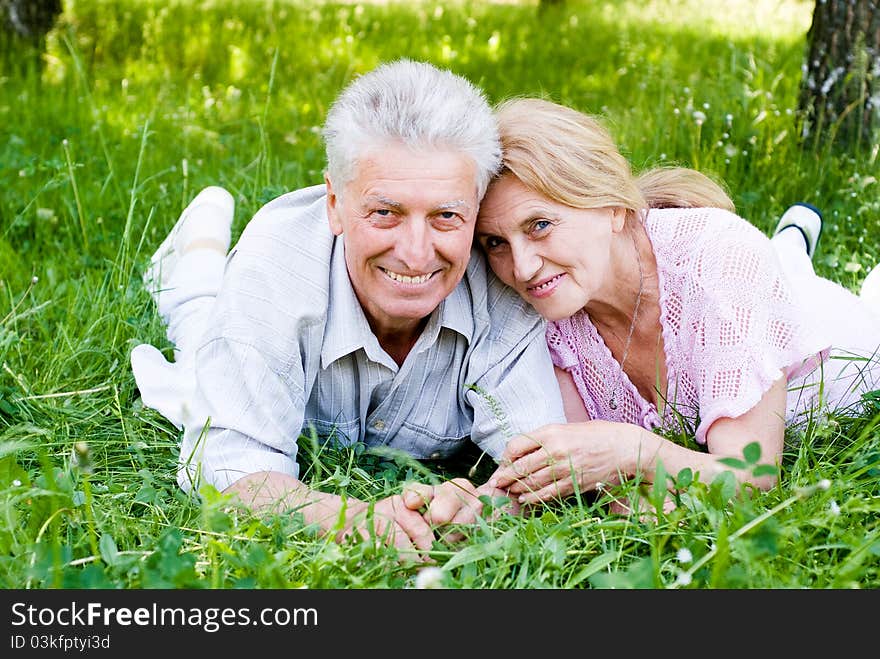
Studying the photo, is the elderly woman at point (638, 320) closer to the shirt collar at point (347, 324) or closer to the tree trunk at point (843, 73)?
the shirt collar at point (347, 324)

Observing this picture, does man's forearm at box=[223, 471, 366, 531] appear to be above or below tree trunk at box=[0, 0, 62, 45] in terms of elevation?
below

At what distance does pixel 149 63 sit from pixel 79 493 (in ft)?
18.0

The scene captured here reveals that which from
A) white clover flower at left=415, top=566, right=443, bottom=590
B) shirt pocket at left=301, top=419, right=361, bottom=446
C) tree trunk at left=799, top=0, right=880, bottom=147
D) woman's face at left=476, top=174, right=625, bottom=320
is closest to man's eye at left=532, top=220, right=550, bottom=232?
woman's face at left=476, top=174, right=625, bottom=320

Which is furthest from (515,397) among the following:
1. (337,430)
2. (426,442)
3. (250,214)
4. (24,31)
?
(24,31)

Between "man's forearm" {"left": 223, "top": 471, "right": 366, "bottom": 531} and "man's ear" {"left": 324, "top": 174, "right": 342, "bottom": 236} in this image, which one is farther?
"man's ear" {"left": 324, "top": 174, "right": 342, "bottom": 236}

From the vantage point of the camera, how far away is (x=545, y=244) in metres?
3.09

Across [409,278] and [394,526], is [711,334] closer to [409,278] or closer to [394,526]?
[409,278]

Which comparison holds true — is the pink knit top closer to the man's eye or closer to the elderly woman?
the elderly woman

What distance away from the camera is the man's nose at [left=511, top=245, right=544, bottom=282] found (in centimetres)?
308

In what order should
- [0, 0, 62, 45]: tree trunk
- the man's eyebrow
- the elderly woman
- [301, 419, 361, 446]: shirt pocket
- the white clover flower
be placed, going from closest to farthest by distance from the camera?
the white clover flower → the man's eyebrow → the elderly woman → [301, 419, 361, 446]: shirt pocket → [0, 0, 62, 45]: tree trunk

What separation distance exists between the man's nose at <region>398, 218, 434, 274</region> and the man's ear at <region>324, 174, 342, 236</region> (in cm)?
26

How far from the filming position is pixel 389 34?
28.6ft
